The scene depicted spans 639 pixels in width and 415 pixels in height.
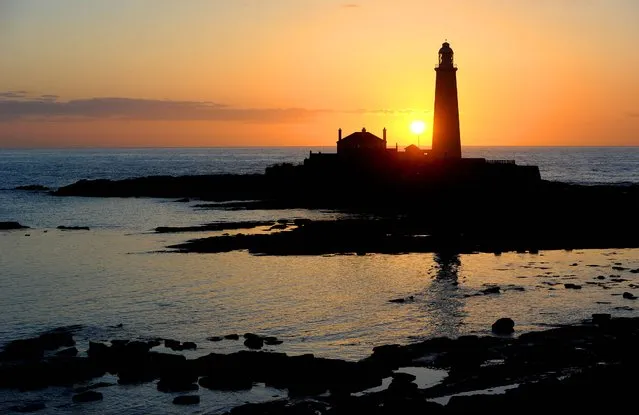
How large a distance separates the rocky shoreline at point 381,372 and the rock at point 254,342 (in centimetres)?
A: 5

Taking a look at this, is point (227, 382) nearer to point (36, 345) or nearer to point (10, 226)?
point (36, 345)

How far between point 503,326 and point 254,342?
8.03m

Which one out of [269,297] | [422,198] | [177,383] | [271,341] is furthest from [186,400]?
[422,198]

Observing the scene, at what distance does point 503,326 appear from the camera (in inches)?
1017

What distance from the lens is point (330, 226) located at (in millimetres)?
55406

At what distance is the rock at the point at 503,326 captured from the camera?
25.7 m

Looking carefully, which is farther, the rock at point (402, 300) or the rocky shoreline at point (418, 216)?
the rocky shoreline at point (418, 216)

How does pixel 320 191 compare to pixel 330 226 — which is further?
pixel 320 191

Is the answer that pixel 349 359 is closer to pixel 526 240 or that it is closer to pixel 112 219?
pixel 526 240

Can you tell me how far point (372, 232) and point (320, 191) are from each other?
101 ft

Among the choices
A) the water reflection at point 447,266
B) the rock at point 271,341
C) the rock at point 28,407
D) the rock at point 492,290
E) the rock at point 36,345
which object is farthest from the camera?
the water reflection at point 447,266

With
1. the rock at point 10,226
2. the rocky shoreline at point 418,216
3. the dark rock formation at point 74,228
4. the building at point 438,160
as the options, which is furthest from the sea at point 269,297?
the building at point 438,160

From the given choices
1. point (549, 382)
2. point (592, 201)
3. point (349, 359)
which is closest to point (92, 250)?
point (349, 359)

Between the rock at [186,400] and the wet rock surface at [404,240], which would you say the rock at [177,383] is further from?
the wet rock surface at [404,240]
